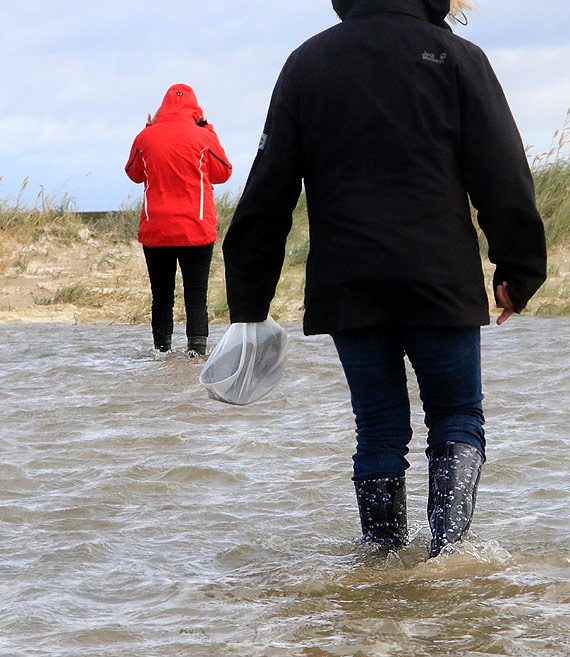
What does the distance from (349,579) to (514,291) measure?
0.96 meters

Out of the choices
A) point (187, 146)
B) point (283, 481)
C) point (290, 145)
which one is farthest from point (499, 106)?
point (187, 146)

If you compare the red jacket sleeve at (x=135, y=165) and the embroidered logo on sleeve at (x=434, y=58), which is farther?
the red jacket sleeve at (x=135, y=165)

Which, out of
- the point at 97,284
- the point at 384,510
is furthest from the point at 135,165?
the point at 384,510

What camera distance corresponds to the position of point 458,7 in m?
3.20

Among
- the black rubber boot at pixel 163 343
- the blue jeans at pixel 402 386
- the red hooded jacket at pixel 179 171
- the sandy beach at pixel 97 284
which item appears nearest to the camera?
the blue jeans at pixel 402 386

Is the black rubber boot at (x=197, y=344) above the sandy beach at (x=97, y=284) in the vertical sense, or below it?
below

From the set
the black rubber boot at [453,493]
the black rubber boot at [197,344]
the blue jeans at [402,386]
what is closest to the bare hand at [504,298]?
the blue jeans at [402,386]

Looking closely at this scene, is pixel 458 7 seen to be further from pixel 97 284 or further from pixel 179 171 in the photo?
pixel 97 284

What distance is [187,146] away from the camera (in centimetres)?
741

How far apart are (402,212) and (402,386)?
550mm

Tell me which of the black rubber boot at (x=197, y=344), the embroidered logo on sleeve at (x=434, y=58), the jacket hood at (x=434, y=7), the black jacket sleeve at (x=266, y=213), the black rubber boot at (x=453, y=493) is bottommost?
the black rubber boot at (x=453, y=493)

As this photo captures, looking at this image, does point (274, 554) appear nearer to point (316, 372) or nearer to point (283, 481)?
point (283, 481)

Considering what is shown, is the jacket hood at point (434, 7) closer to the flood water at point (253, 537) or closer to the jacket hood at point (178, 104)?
the flood water at point (253, 537)

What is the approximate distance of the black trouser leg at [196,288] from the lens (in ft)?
24.7
